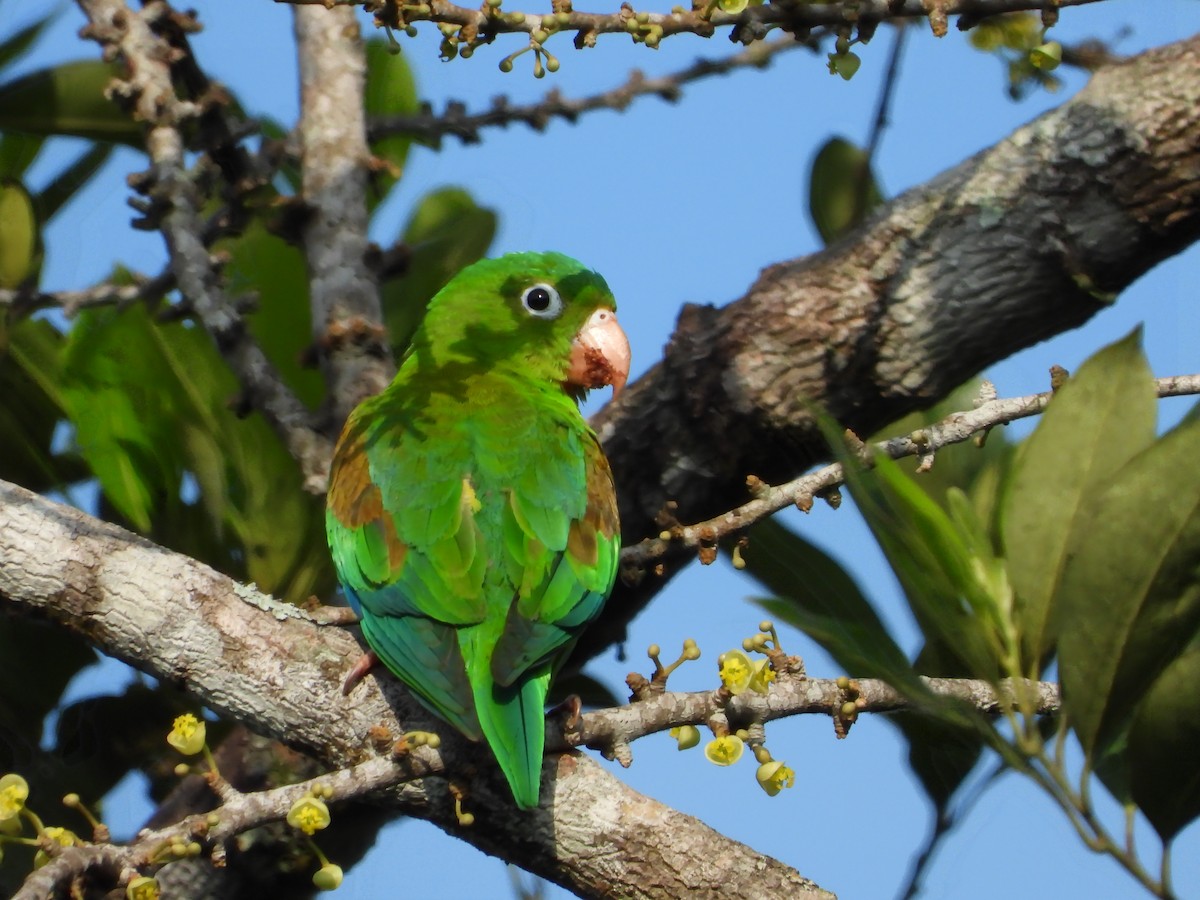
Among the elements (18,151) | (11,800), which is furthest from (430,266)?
(11,800)

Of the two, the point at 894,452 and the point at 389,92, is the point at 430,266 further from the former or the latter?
the point at 894,452

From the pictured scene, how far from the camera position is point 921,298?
9.04ft

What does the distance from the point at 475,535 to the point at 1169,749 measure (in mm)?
1191

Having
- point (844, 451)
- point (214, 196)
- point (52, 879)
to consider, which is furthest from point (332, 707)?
point (214, 196)

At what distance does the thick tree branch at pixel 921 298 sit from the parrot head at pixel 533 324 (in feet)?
0.74

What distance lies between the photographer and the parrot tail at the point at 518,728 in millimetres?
1932

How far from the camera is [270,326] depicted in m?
3.42

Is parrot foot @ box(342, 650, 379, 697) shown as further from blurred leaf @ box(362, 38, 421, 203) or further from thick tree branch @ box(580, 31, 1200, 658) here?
blurred leaf @ box(362, 38, 421, 203)

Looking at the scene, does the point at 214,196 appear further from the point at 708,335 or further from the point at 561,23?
the point at 561,23

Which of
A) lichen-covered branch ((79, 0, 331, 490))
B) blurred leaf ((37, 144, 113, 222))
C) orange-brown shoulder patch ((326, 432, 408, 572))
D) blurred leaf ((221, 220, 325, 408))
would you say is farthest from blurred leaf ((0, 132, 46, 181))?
orange-brown shoulder patch ((326, 432, 408, 572))

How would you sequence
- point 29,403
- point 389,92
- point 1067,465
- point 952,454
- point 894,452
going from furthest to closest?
point 389,92, point 29,403, point 952,454, point 894,452, point 1067,465

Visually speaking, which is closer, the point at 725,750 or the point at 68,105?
the point at 725,750

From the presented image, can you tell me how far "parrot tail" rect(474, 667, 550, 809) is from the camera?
1.93 m

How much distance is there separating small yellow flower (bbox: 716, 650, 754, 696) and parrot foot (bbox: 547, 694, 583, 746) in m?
0.24
